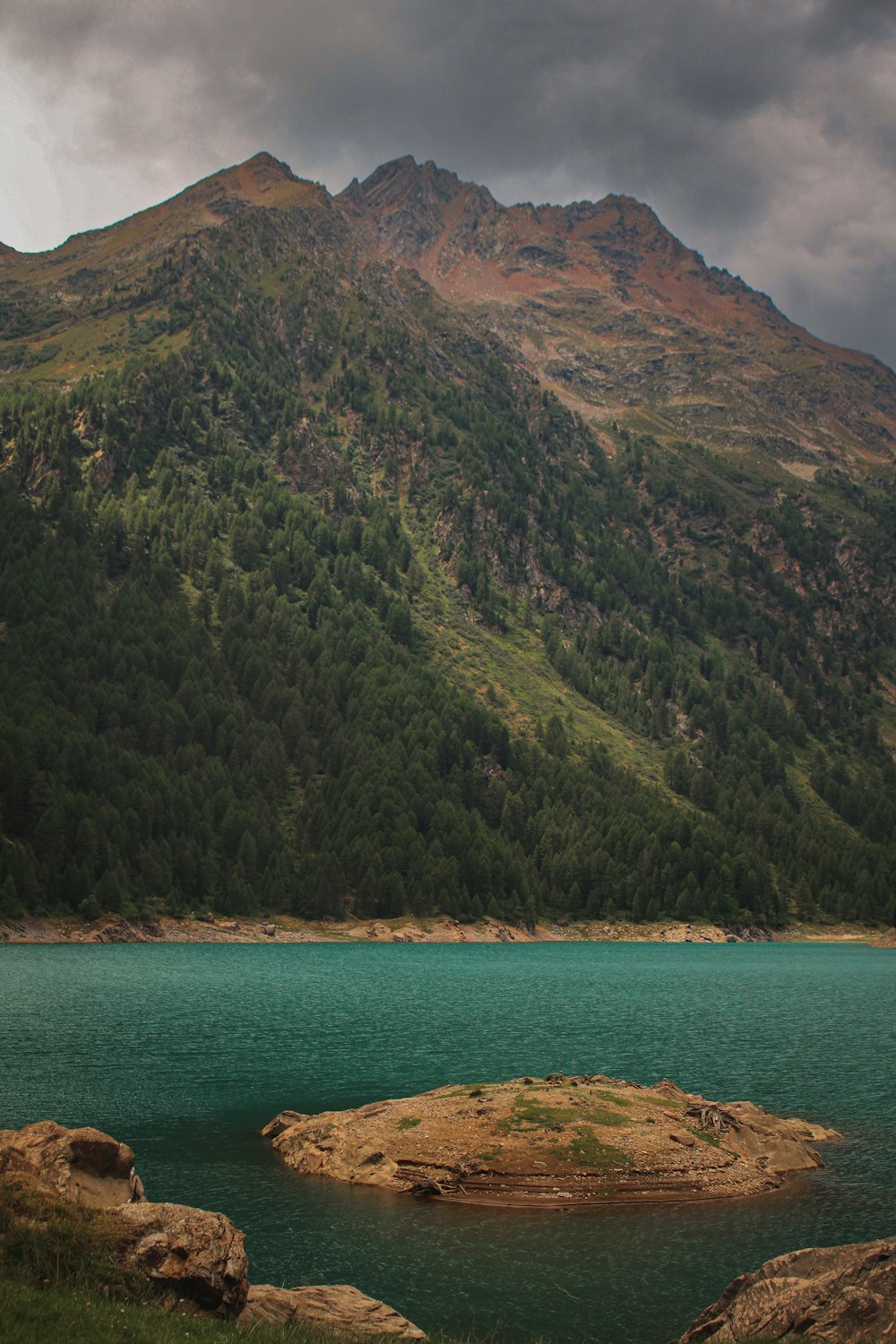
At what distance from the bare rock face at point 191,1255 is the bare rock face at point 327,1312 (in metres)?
0.90

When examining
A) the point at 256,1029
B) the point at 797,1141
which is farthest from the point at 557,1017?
the point at 797,1141

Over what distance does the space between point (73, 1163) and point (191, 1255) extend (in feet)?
32.2

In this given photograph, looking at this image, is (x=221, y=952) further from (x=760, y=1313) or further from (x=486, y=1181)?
(x=760, y=1313)

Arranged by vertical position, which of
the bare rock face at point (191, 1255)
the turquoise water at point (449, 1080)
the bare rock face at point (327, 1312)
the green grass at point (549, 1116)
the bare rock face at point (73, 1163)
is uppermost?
the bare rock face at point (191, 1255)

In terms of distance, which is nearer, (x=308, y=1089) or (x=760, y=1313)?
(x=760, y=1313)

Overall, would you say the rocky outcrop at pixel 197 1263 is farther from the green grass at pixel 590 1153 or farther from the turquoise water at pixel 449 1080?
the green grass at pixel 590 1153

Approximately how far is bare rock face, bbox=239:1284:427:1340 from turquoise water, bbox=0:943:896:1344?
329 centimetres

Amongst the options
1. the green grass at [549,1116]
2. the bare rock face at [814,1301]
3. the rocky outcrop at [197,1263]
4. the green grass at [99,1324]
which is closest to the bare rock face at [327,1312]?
the rocky outcrop at [197,1263]

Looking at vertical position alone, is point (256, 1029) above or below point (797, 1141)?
below

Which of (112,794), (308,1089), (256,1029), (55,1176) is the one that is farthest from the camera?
(112,794)

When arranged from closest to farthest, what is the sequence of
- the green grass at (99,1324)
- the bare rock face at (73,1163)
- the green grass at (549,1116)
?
the green grass at (99,1324)
the bare rock face at (73,1163)
the green grass at (549,1116)

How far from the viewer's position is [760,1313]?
25.7m

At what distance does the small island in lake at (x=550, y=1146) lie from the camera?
147 ft

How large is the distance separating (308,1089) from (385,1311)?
36744mm
